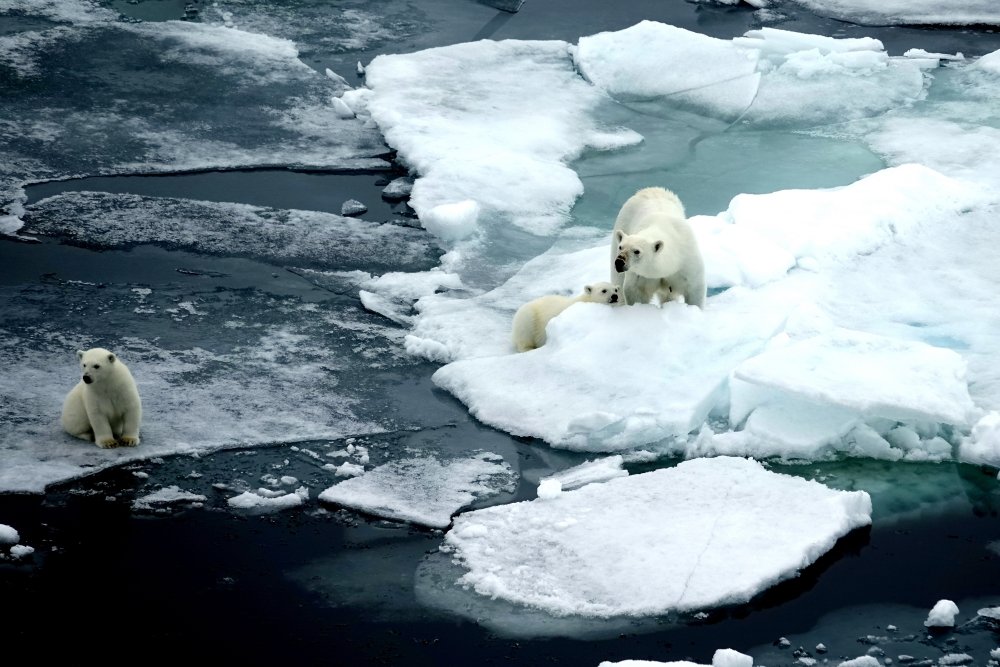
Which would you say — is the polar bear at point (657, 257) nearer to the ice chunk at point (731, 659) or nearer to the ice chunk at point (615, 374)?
the ice chunk at point (615, 374)

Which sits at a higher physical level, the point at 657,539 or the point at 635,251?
the point at 635,251

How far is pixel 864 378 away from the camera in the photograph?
17.9ft

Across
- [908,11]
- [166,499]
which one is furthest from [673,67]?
[166,499]

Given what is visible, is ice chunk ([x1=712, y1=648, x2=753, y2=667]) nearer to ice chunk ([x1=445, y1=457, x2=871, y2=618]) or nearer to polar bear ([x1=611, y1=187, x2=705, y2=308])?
ice chunk ([x1=445, y1=457, x2=871, y2=618])

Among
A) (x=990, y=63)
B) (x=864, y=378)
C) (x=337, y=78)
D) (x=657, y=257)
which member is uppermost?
(x=990, y=63)

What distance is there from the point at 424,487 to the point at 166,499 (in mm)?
1042

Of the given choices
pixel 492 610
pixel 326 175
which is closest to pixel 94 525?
pixel 492 610

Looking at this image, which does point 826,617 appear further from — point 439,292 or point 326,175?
point 326,175

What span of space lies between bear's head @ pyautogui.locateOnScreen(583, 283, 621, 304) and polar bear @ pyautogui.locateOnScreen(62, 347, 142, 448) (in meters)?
2.29

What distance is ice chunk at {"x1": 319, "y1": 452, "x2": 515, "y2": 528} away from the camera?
496 cm

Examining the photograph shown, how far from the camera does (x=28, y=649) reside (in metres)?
4.07

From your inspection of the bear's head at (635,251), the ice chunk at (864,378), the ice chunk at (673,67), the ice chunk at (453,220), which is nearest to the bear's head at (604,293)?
the bear's head at (635,251)

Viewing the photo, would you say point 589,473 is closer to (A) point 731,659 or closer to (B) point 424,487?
(B) point 424,487

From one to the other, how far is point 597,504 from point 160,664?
A: 5.99ft
